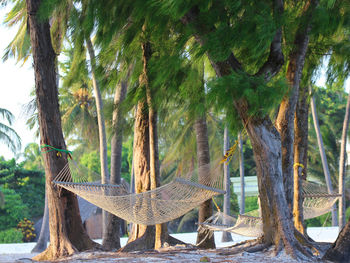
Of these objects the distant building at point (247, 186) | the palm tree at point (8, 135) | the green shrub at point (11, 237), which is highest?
the palm tree at point (8, 135)

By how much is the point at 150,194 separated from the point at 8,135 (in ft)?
26.7

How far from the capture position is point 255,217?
4152 millimetres

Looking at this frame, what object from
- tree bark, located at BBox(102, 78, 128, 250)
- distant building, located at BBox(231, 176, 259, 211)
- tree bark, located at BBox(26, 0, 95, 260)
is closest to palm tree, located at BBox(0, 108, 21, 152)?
tree bark, located at BBox(102, 78, 128, 250)

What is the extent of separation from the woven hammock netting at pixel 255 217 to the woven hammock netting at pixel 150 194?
0.36 m

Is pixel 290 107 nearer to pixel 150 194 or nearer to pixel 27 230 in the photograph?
pixel 150 194

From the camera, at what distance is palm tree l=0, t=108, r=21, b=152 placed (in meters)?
10.9

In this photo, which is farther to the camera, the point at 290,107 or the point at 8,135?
the point at 8,135

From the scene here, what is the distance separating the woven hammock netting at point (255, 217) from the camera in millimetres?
4125

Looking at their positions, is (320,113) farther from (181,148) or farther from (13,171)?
(13,171)

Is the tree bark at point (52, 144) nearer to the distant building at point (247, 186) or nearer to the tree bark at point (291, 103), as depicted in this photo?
the tree bark at point (291, 103)

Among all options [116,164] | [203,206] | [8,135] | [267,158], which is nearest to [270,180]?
[267,158]

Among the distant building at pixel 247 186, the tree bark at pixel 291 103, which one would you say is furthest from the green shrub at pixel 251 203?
the tree bark at pixel 291 103

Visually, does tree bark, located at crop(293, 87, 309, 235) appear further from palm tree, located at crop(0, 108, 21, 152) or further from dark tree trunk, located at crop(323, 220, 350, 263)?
palm tree, located at crop(0, 108, 21, 152)

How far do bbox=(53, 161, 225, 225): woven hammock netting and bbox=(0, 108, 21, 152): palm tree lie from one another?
7466 millimetres
